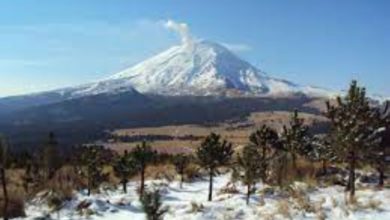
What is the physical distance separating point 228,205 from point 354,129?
1996 cm

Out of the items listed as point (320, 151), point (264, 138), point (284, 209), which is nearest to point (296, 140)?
point (320, 151)

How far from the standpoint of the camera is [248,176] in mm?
85750

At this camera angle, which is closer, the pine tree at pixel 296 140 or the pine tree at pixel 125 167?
the pine tree at pixel 296 140

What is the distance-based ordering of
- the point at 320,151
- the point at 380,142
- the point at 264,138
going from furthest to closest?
the point at 264,138 < the point at 320,151 < the point at 380,142

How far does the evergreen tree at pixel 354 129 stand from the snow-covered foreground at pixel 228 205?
4605mm

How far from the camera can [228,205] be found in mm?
85062

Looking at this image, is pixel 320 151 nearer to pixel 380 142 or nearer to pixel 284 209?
pixel 380 142

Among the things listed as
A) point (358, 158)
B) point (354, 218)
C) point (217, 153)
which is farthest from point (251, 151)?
point (354, 218)

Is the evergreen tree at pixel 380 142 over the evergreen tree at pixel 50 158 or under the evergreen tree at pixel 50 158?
over

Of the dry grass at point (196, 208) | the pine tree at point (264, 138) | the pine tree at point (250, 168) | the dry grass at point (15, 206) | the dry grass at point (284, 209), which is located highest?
the pine tree at point (264, 138)

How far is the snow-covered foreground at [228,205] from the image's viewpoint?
231 ft

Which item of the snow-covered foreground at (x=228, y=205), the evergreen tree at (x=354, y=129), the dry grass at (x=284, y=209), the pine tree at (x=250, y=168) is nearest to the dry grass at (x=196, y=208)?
the snow-covered foreground at (x=228, y=205)

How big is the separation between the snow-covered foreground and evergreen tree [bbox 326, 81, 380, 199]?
4.61m

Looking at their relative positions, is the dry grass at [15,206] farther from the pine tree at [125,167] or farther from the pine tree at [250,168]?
the pine tree at [250,168]
